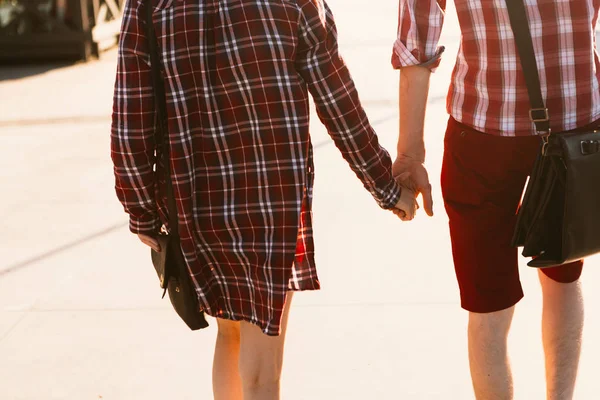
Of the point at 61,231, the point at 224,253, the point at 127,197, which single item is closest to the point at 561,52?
the point at 224,253

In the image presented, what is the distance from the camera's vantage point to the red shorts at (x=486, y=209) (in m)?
2.76

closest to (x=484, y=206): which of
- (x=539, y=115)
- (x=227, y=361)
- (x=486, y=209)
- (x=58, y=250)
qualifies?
(x=486, y=209)

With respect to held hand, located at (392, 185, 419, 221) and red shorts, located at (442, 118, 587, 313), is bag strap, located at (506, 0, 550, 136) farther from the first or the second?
held hand, located at (392, 185, 419, 221)

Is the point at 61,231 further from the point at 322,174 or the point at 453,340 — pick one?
the point at 453,340

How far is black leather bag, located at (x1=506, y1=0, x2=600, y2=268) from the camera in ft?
8.61

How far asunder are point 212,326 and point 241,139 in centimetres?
188

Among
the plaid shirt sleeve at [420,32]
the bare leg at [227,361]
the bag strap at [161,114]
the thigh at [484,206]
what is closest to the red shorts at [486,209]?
the thigh at [484,206]

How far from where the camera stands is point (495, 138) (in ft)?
9.02

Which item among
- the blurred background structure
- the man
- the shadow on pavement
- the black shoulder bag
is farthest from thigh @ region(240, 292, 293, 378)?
the blurred background structure

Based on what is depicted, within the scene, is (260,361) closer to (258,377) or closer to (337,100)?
(258,377)

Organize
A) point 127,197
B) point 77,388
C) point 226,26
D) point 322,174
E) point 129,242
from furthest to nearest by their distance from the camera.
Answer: point 322,174
point 129,242
point 77,388
point 127,197
point 226,26

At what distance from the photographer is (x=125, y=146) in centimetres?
267

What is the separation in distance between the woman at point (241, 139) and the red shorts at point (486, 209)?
1.01 ft

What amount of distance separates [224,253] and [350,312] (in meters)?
1.72
